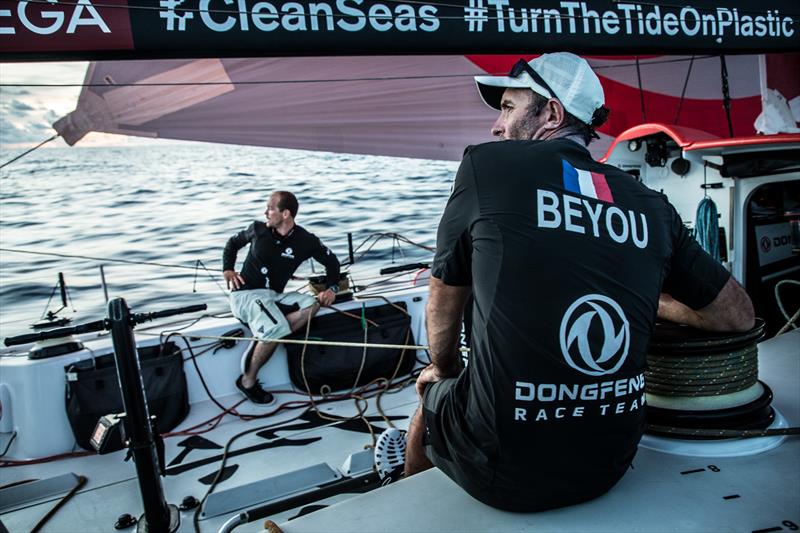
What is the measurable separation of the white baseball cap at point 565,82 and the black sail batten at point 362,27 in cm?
52

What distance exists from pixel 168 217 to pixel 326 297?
476 centimetres

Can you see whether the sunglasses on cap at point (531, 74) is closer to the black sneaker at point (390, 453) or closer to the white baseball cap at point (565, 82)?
the white baseball cap at point (565, 82)

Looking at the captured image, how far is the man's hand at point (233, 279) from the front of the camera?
154 inches

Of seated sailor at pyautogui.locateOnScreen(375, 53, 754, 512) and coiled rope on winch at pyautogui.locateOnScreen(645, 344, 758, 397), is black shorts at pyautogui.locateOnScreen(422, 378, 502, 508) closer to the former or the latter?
seated sailor at pyautogui.locateOnScreen(375, 53, 754, 512)

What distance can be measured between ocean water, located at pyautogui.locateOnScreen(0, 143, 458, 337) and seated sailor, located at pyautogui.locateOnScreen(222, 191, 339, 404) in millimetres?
1372

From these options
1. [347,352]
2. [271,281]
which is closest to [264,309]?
[271,281]

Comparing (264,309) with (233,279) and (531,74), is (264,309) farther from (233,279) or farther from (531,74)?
(531,74)

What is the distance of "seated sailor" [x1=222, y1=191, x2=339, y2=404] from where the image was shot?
3.64m

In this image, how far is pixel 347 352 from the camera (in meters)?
3.78

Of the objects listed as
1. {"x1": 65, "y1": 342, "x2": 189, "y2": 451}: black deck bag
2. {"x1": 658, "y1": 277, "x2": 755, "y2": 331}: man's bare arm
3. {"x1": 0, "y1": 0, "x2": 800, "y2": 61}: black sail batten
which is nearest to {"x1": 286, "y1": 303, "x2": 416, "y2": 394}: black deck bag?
{"x1": 65, "y1": 342, "x2": 189, "y2": 451}: black deck bag

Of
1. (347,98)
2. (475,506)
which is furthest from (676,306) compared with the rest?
(347,98)

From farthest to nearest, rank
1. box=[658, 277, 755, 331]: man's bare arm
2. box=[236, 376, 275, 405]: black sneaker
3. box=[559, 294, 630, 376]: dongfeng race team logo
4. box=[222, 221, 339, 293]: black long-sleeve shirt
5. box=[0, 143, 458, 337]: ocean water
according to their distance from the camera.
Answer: box=[0, 143, 458, 337]: ocean water
box=[222, 221, 339, 293]: black long-sleeve shirt
box=[236, 376, 275, 405]: black sneaker
box=[658, 277, 755, 331]: man's bare arm
box=[559, 294, 630, 376]: dongfeng race team logo

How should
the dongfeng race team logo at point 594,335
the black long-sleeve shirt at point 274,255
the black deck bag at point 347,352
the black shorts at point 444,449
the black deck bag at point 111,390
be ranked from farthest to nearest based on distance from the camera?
the black long-sleeve shirt at point 274,255 → the black deck bag at point 347,352 → the black deck bag at point 111,390 → the black shorts at point 444,449 → the dongfeng race team logo at point 594,335

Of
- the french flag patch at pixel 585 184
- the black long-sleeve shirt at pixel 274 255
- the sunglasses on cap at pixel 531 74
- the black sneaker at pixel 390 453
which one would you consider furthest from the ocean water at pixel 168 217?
the french flag patch at pixel 585 184
